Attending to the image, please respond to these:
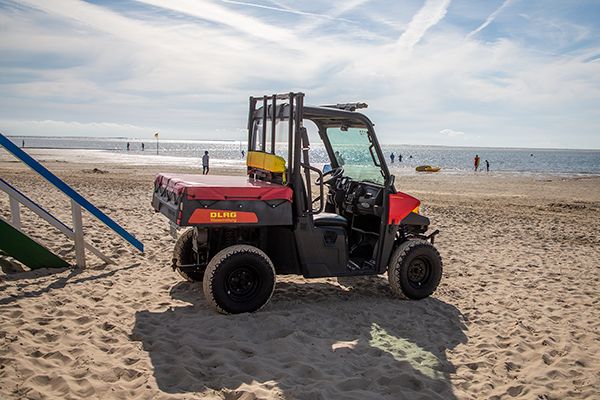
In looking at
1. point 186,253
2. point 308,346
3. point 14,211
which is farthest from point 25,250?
point 308,346

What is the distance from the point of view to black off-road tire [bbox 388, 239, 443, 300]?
22.0 feet

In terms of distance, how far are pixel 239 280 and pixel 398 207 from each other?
7.32 ft

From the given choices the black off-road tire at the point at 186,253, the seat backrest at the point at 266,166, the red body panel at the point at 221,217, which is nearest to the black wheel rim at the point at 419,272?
the seat backrest at the point at 266,166

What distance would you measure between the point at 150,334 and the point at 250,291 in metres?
1.25

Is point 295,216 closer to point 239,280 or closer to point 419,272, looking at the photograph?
point 239,280

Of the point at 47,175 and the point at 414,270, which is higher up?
the point at 47,175

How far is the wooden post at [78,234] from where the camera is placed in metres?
7.04

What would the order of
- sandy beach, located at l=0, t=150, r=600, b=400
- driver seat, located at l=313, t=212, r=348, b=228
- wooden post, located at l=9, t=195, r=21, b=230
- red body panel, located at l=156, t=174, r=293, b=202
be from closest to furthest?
sandy beach, located at l=0, t=150, r=600, b=400 < red body panel, located at l=156, t=174, r=293, b=202 < driver seat, located at l=313, t=212, r=348, b=228 < wooden post, located at l=9, t=195, r=21, b=230

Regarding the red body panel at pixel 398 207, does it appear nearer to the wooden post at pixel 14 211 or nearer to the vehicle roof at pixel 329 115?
the vehicle roof at pixel 329 115

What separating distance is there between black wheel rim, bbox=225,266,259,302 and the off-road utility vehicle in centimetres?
1

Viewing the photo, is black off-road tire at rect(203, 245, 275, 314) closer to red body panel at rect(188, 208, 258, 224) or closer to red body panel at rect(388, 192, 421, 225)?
red body panel at rect(188, 208, 258, 224)

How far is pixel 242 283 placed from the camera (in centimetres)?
596

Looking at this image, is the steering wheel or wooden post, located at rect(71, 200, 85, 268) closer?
wooden post, located at rect(71, 200, 85, 268)

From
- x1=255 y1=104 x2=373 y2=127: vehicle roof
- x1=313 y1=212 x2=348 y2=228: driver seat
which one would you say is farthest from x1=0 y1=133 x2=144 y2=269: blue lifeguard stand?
x1=313 y1=212 x2=348 y2=228: driver seat
